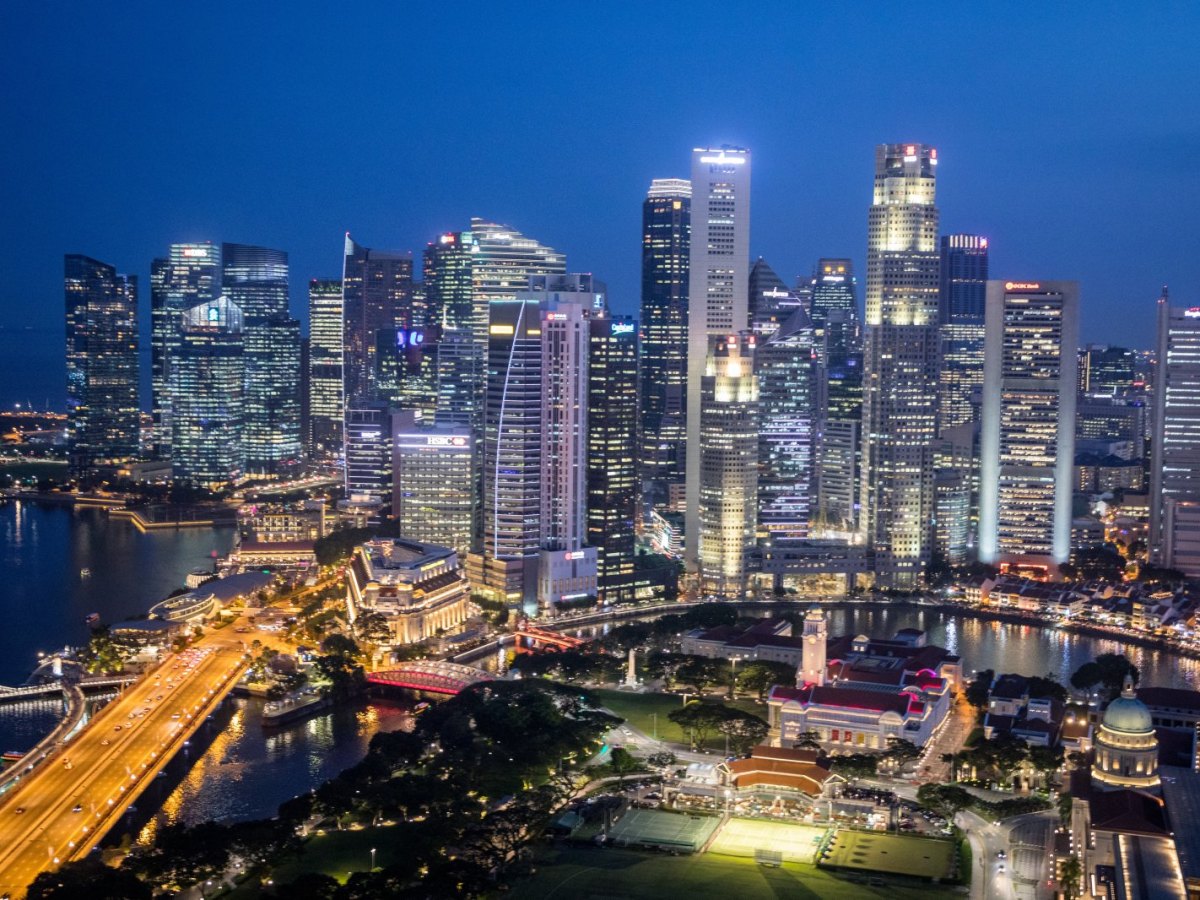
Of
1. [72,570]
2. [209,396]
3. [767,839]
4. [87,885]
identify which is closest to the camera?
[87,885]

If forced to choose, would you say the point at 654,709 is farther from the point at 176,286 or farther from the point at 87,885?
the point at 176,286

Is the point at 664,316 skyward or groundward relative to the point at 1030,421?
skyward

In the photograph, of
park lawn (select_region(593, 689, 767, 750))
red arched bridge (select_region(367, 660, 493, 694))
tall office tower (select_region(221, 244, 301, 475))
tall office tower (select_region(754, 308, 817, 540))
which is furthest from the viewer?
tall office tower (select_region(221, 244, 301, 475))

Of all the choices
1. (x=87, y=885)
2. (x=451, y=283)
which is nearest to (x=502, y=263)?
(x=451, y=283)

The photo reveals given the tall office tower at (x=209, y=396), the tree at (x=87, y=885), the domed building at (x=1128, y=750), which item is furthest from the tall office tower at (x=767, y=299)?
the tree at (x=87, y=885)

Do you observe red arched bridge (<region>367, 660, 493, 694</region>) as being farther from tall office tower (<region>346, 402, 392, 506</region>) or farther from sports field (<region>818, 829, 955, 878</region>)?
tall office tower (<region>346, 402, 392, 506</region>)

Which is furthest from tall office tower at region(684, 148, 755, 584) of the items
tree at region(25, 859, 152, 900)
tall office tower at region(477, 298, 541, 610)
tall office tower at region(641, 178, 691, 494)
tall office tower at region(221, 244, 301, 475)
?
tree at region(25, 859, 152, 900)

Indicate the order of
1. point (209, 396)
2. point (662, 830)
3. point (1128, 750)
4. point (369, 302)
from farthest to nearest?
point (369, 302)
point (209, 396)
point (1128, 750)
point (662, 830)

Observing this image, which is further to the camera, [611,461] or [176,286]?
[176,286]
